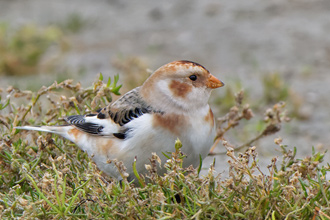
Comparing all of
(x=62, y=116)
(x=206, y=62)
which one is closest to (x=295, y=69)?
(x=206, y=62)

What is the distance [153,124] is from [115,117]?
0.35 metres

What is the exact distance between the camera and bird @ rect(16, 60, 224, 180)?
291 cm

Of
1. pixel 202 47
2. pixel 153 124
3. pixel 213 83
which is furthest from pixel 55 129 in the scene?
pixel 202 47

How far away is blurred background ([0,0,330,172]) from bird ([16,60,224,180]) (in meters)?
1.51

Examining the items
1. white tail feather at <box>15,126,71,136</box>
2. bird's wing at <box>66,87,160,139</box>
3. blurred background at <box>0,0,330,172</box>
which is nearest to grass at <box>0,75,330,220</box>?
bird's wing at <box>66,87,160,139</box>

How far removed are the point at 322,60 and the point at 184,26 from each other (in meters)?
2.17

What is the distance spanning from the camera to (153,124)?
2.93 m

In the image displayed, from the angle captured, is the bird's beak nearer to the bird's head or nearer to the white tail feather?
the bird's head

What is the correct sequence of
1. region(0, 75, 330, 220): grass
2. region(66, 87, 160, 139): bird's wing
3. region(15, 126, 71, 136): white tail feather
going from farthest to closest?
region(15, 126, 71, 136): white tail feather, region(66, 87, 160, 139): bird's wing, region(0, 75, 330, 220): grass

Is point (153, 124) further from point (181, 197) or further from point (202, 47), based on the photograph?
point (202, 47)

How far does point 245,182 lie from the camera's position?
2.51 meters

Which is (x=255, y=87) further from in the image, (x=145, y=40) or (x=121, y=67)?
(x=145, y=40)

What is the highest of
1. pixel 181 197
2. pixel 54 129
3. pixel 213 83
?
pixel 213 83

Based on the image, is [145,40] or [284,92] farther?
[145,40]
